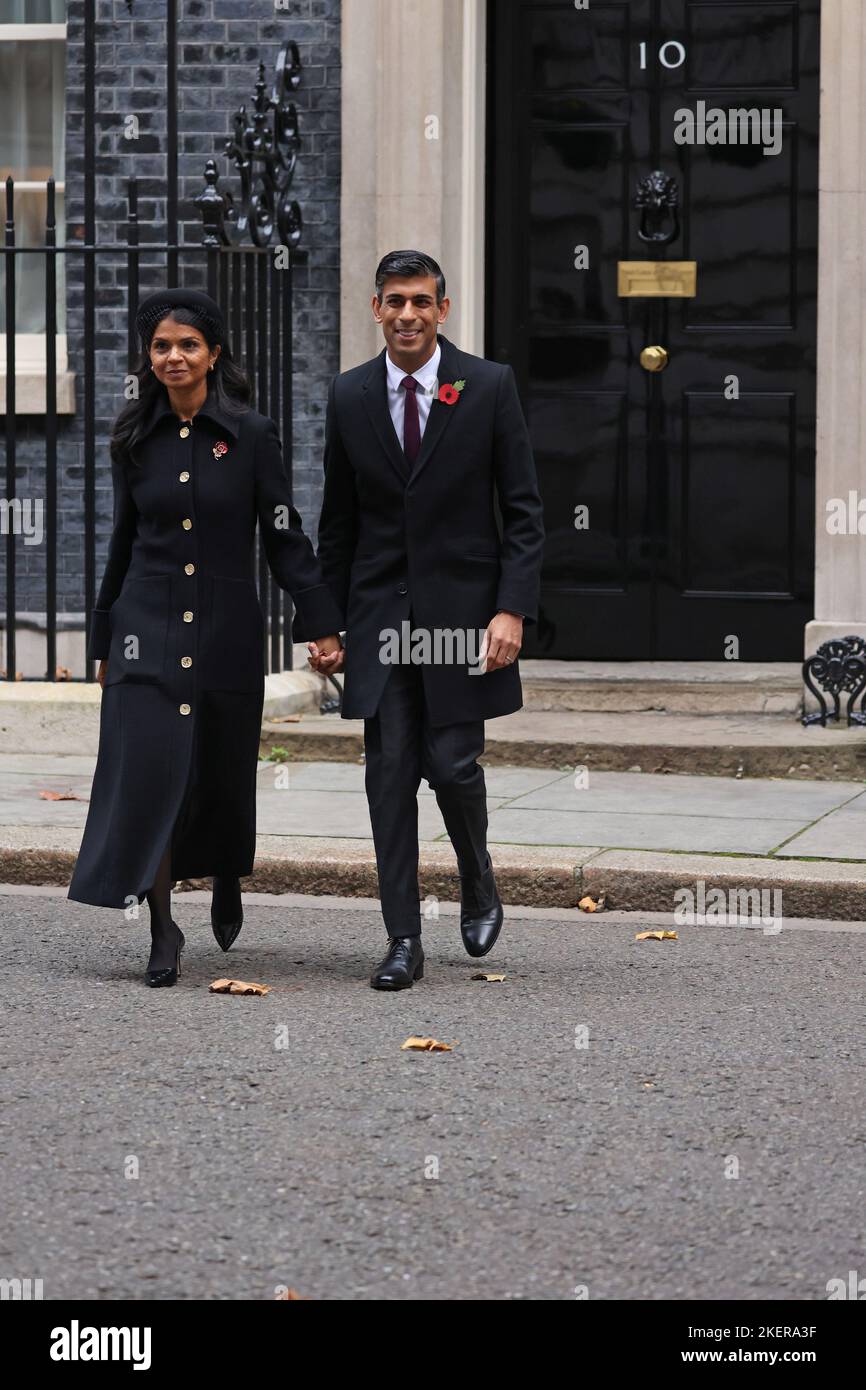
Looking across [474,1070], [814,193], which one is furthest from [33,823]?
[814,193]

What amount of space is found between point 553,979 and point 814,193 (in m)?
5.35

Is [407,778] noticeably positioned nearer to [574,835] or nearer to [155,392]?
Answer: [155,392]

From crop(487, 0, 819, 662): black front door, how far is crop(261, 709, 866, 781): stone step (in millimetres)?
901

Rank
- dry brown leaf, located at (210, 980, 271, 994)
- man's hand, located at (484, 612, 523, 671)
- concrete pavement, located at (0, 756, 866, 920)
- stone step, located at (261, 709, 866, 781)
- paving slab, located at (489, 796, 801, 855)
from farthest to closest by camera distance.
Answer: stone step, located at (261, 709, 866, 781) < paving slab, located at (489, 796, 801, 855) < concrete pavement, located at (0, 756, 866, 920) < man's hand, located at (484, 612, 523, 671) < dry brown leaf, located at (210, 980, 271, 994)

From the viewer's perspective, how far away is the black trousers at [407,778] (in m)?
6.30

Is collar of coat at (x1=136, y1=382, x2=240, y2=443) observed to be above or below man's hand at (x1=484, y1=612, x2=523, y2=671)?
above

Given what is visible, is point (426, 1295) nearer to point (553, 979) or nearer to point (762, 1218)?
point (762, 1218)

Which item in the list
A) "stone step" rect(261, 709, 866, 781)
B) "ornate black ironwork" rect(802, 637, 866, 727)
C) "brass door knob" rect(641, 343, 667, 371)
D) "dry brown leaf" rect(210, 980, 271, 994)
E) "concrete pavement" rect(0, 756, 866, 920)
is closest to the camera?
"dry brown leaf" rect(210, 980, 271, 994)

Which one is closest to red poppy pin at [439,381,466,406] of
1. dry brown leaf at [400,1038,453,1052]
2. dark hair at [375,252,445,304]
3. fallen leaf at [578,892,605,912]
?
dark hair at [375,252,445,304]

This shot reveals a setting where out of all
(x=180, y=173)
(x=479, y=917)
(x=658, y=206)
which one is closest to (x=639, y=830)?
(x=479, y=917)

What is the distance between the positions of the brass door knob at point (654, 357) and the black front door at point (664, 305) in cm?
1

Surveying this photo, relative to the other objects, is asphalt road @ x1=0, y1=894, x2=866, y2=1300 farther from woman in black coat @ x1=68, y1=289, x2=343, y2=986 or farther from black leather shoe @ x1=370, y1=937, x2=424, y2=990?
woman in black coat @ x1=68, y1=289, x2=343, y2=986

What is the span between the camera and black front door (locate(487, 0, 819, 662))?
1062 centimetres

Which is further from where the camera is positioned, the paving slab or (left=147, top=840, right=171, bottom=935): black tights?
the paving slab
